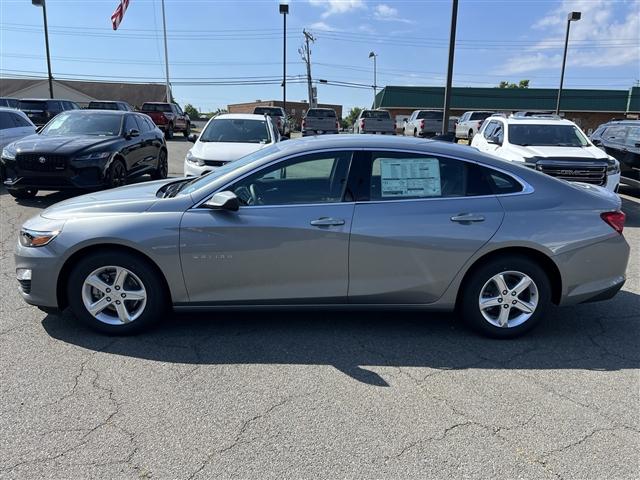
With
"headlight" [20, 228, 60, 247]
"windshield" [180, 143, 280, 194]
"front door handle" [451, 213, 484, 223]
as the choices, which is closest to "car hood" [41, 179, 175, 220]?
"headlight" [20, 228, 60, 247]

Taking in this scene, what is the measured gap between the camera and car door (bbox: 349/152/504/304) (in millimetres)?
3963

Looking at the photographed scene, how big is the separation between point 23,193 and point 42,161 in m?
1.39

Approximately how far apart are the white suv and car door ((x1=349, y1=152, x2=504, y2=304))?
500cm

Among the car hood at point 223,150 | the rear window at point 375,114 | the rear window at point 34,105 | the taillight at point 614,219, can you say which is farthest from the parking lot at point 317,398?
the rear window at point 34,105

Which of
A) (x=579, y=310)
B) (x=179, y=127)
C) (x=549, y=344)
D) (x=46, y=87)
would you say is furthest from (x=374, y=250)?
(x=46, y=87)

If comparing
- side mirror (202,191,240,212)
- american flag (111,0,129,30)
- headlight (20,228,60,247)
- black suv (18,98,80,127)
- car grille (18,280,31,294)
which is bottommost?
car grille (18,280,31,294)

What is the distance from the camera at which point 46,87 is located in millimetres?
67625

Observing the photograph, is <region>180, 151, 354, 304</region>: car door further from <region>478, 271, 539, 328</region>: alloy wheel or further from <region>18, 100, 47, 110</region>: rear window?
<region>18, 100, 47, 110</region>: rear window

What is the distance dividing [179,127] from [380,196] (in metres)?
26.6

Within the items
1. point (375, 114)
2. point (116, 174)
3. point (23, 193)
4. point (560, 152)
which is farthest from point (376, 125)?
point (23, 193)

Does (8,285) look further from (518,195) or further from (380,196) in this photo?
(518,195)

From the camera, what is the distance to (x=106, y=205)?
4148 mm

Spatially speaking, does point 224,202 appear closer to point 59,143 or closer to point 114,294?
point 114,294

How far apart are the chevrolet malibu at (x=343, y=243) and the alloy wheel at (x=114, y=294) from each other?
0.01 metres
